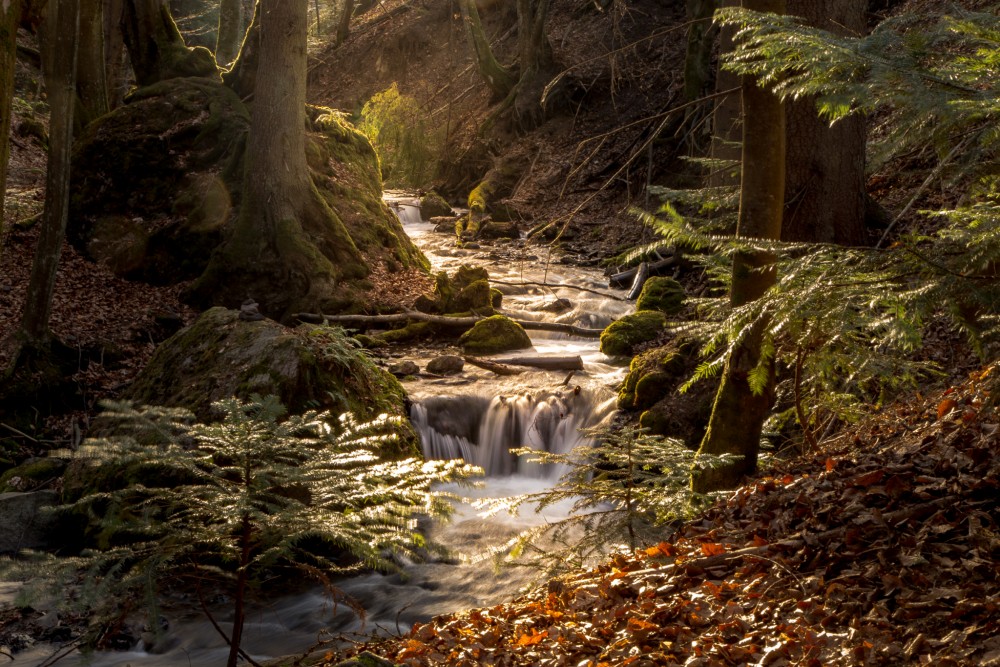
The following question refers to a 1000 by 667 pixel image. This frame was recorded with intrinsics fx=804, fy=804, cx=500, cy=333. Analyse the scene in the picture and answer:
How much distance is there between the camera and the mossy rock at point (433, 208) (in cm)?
2262

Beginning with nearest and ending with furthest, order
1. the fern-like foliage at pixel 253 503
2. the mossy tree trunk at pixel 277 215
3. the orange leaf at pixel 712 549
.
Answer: the fern-like foliage at pixel 253 503, the orange leaf at pixel 712 549, the mossy tree trunk at pixel 277 215

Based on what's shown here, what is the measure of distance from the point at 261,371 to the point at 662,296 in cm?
671

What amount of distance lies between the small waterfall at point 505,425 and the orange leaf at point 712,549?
518 cm

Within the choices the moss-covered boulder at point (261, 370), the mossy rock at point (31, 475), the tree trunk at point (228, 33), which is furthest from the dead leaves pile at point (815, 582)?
the tree trunk at point (228, 33)

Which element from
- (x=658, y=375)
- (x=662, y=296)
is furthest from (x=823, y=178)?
(x=662, y=296)

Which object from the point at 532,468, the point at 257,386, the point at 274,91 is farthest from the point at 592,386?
the point at 274,91

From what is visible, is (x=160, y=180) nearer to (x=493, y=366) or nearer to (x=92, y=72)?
(x=92, y=72)

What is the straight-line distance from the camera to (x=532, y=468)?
391 inches

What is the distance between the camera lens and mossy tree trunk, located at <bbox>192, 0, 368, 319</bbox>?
1304 cm

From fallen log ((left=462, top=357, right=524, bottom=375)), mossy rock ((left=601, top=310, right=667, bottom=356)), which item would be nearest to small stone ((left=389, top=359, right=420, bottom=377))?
fallen log ((left=462, top=357, right=524, bottom=375))

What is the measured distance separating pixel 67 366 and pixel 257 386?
455 cm

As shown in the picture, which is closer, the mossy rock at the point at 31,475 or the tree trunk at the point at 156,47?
the mossy rock at the point at 31,475

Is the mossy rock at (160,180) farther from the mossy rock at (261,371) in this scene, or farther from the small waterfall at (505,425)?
the small waterfall at (505,425)

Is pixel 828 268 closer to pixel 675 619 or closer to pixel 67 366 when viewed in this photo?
pixel 675 619
